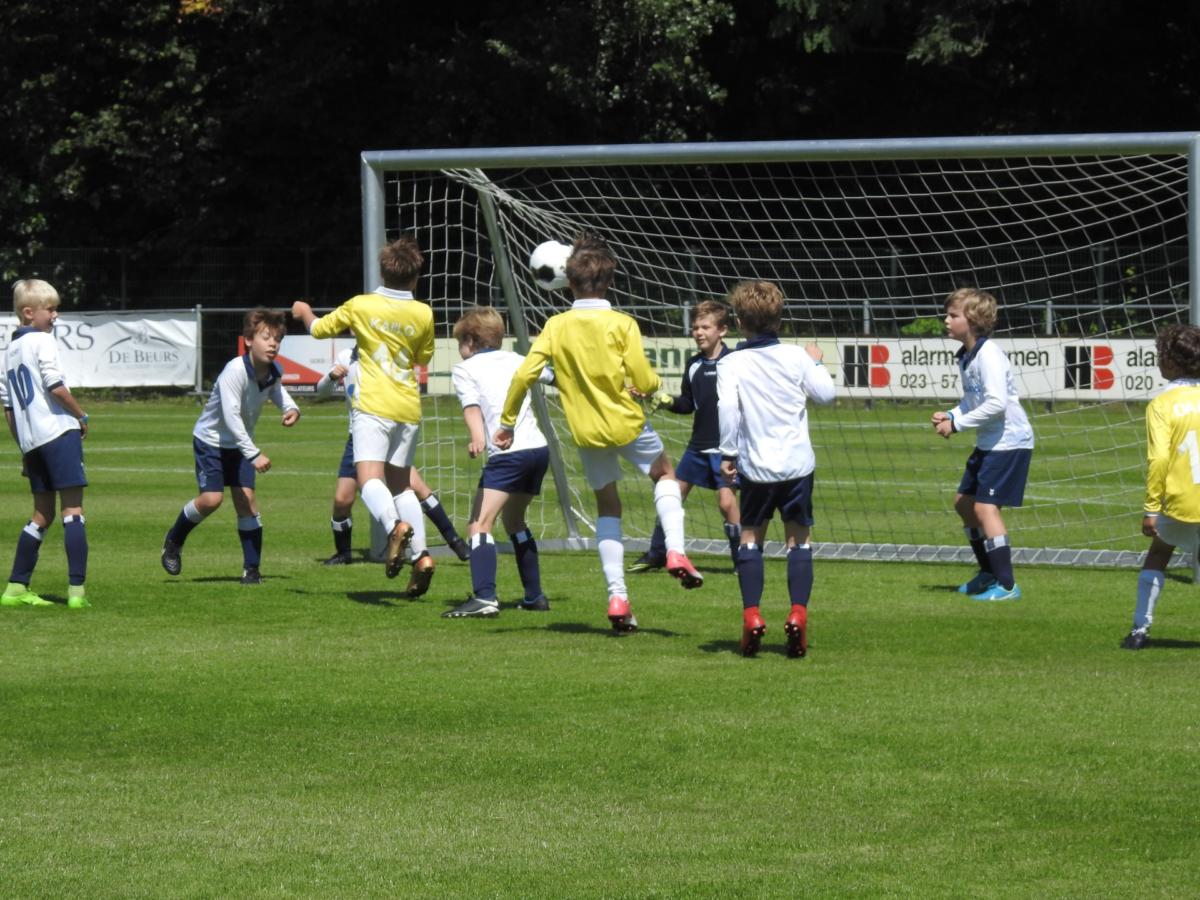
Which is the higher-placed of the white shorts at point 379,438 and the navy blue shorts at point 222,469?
the white shorts at point 379,438

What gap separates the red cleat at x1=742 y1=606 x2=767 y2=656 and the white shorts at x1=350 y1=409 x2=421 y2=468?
256cm

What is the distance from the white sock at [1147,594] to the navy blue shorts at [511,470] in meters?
2.98

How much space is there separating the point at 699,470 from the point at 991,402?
2045 millimetres

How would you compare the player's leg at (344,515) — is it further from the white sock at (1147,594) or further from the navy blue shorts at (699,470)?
the white sock at (1147,594)

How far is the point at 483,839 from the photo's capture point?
17.3ft

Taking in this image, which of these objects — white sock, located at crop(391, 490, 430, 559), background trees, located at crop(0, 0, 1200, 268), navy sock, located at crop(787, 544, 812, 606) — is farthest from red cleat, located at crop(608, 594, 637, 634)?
background trees, located at crop(0, 0, 1200, 268)

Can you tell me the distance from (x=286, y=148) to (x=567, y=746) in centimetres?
3138

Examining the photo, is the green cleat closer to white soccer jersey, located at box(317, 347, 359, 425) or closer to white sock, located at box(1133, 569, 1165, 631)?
white soccer jersey, located at box(317, 347, 359, 425)

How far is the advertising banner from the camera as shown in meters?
30.3

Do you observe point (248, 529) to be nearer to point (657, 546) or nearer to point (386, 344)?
point (386, 344)

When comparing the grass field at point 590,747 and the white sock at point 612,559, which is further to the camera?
the white sock at point 612,559

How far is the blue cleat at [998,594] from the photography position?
33.5ft

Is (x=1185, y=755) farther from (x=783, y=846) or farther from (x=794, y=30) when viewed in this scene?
(x=794, y=30)

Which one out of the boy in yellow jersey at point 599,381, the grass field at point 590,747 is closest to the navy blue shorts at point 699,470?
the grass field at point 590,747
